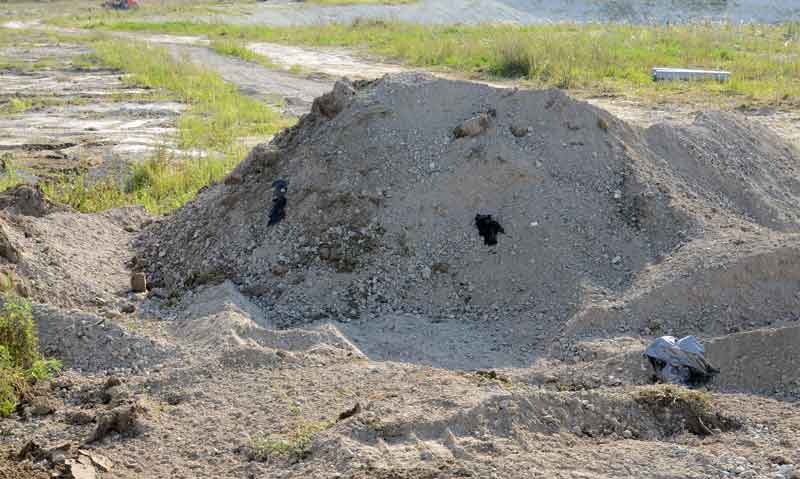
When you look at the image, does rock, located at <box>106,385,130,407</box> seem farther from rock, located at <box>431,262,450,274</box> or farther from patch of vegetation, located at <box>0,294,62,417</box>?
rock, located at <box>431,262,450,274</box>

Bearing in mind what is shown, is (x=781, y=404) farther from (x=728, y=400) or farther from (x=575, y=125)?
(x=575, y=125)

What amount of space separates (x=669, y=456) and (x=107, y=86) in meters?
18.0

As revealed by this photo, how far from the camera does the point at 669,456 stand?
3.90m

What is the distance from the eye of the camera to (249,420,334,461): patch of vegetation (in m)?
4.16

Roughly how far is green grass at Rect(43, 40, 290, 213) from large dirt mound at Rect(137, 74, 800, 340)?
2247 mm

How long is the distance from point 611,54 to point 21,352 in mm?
16470

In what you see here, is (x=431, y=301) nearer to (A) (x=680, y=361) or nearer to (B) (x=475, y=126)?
(B) (x=475, y=126)

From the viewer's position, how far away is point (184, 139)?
43.8ft

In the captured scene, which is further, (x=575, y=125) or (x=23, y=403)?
(x=575, y=125)

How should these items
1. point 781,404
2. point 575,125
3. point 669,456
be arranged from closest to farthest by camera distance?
1. point 669,456
2. point 781,404
3. point 575,125

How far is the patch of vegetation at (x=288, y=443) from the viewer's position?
4160 mm

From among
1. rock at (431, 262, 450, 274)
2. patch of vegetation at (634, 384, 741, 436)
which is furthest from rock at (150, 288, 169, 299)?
patch of vegetation at (634, 384, 741, 436)

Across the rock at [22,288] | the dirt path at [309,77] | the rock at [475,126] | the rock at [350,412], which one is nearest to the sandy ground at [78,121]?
the dirt path at [309,77]

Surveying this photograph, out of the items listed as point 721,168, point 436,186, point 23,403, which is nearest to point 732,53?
point 721,168
